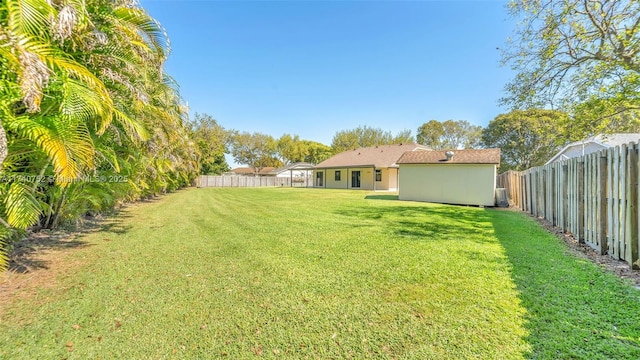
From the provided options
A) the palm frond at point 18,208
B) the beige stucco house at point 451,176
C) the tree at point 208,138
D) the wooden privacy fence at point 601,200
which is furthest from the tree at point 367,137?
the palm frond at point 18,208

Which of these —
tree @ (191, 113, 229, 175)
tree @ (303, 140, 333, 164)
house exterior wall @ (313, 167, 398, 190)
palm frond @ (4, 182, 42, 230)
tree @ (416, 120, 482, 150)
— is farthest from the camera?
tree @ (303, 140, 333, 164)

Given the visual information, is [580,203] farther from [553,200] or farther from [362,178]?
[362,178]

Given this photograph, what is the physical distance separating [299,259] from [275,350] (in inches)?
91.4

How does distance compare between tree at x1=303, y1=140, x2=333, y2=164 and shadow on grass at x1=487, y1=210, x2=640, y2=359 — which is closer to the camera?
shadow on grass at x1=487, y1=210, x2=640, y2=359

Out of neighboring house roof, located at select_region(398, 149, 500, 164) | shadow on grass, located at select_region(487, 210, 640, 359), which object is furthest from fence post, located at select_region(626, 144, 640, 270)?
neighboring house roof, located at select_region(398, 149, 500, 164)

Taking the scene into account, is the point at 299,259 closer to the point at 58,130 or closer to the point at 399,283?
the point at 399,283

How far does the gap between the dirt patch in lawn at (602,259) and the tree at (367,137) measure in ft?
136

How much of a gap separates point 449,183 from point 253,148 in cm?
4737

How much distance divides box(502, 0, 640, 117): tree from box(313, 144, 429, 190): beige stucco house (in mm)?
14652

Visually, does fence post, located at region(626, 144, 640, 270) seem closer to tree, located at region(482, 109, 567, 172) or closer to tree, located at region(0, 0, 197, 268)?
tree, located at region(0, 0, 197, 268)

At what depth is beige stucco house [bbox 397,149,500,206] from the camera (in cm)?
1270

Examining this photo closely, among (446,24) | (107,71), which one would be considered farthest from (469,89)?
(107,71)

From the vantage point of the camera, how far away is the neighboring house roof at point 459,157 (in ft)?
41.8

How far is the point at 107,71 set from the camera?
3836mm
